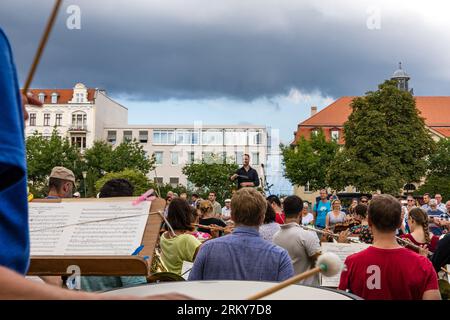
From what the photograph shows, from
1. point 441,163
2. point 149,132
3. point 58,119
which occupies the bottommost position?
point 441,163

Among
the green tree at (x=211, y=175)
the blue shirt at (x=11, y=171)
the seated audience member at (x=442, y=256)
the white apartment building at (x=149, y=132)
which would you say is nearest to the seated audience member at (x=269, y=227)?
the seated audience member at (x=442, y=256)

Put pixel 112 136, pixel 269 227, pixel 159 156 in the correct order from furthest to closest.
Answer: pixel 159 156 < pixel 112 136 < pixel 269 227

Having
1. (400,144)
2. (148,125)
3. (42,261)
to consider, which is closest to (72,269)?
(42,261)

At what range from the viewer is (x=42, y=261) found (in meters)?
3.49

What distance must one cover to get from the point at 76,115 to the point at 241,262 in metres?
91.5

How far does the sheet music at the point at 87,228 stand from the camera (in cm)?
353

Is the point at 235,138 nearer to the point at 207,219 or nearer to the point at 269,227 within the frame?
the point at 207,219

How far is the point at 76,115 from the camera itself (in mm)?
93125

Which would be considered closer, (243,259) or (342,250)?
(243,259)

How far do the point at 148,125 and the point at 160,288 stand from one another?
9806 centimetres

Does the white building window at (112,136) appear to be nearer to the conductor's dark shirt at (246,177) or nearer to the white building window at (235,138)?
the white building window at (235,138)

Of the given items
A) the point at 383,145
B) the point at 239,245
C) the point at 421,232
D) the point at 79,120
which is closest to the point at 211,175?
the point at 383,145

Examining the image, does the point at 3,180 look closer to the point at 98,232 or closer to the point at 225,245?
the point at 98,232
